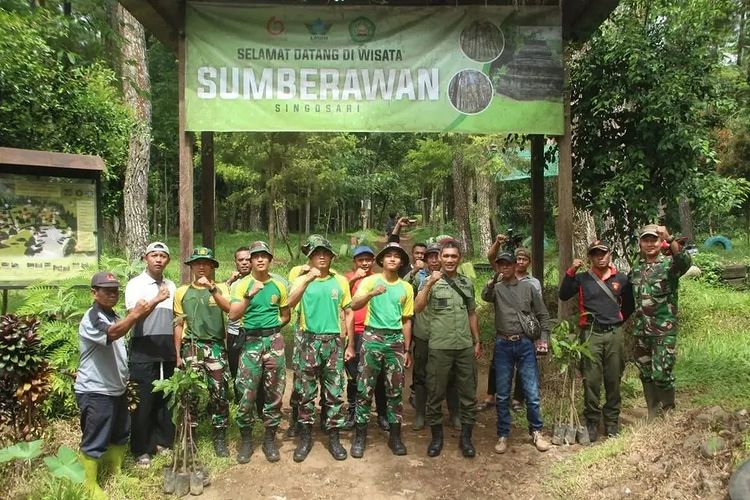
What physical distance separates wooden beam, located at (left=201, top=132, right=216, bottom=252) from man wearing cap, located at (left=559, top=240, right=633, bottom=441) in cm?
430

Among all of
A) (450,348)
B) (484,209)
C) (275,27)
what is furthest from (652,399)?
(484,209)

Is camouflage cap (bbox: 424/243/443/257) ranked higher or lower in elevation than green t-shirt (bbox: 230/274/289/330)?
higher

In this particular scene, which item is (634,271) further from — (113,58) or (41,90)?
(113,58)

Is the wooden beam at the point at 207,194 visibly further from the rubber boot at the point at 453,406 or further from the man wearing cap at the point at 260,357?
the rubber boot at the point at 453,406

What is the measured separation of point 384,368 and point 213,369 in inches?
56.5

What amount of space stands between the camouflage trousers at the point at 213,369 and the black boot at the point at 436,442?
69.3 inches

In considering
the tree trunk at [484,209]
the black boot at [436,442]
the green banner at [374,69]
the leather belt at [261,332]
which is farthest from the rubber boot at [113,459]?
the tree trunk at [484,209]

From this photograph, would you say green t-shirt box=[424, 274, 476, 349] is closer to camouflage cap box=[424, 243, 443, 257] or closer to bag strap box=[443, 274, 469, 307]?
bag strap box=[443, 274, 469, 307]

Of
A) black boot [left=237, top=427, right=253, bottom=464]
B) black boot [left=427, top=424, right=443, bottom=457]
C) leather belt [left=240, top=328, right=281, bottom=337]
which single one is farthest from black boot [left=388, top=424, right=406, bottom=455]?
leather belt [left=240, top=328, right=281, bottom=337]

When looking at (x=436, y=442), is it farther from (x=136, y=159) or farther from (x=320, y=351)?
(x=136, y=159)

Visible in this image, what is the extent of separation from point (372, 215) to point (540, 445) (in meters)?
36.6

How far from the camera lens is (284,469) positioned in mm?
4484

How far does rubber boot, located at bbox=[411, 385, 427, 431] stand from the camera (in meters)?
5.45

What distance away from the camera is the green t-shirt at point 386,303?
4.76m
